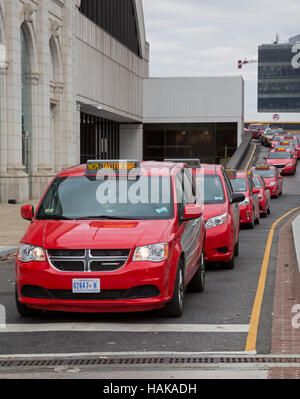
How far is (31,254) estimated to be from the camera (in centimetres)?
846

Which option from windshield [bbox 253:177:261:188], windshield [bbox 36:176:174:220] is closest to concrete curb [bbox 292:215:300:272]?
windshield [bbox 36:176:174:220]

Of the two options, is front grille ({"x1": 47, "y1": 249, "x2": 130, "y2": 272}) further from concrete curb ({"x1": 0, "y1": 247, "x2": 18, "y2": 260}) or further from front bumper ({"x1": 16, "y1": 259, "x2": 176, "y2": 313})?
concrete curb ({"x1": 0, "y1": 247, "x2": 18, "y2": 260})

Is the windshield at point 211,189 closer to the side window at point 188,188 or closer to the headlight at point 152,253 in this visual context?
the side window at point 188,188

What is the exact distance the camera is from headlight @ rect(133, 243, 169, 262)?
8297mm

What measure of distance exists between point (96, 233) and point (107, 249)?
1.13 feet

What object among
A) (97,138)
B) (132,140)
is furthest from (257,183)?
(132,140)

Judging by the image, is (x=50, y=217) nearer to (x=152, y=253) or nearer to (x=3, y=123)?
(x=152, y=253)

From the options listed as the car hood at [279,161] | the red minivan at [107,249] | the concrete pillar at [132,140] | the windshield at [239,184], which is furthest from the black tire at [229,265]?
the concrete pillar at [132,140]

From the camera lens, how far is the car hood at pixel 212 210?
13.1 m

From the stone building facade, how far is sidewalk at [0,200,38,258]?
4.68 meters

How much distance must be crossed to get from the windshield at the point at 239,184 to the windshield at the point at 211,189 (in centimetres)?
771

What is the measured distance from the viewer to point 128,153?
7181 centimetres

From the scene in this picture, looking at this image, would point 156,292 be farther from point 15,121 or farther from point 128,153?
point 128,153

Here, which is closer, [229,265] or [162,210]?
[162,210]
